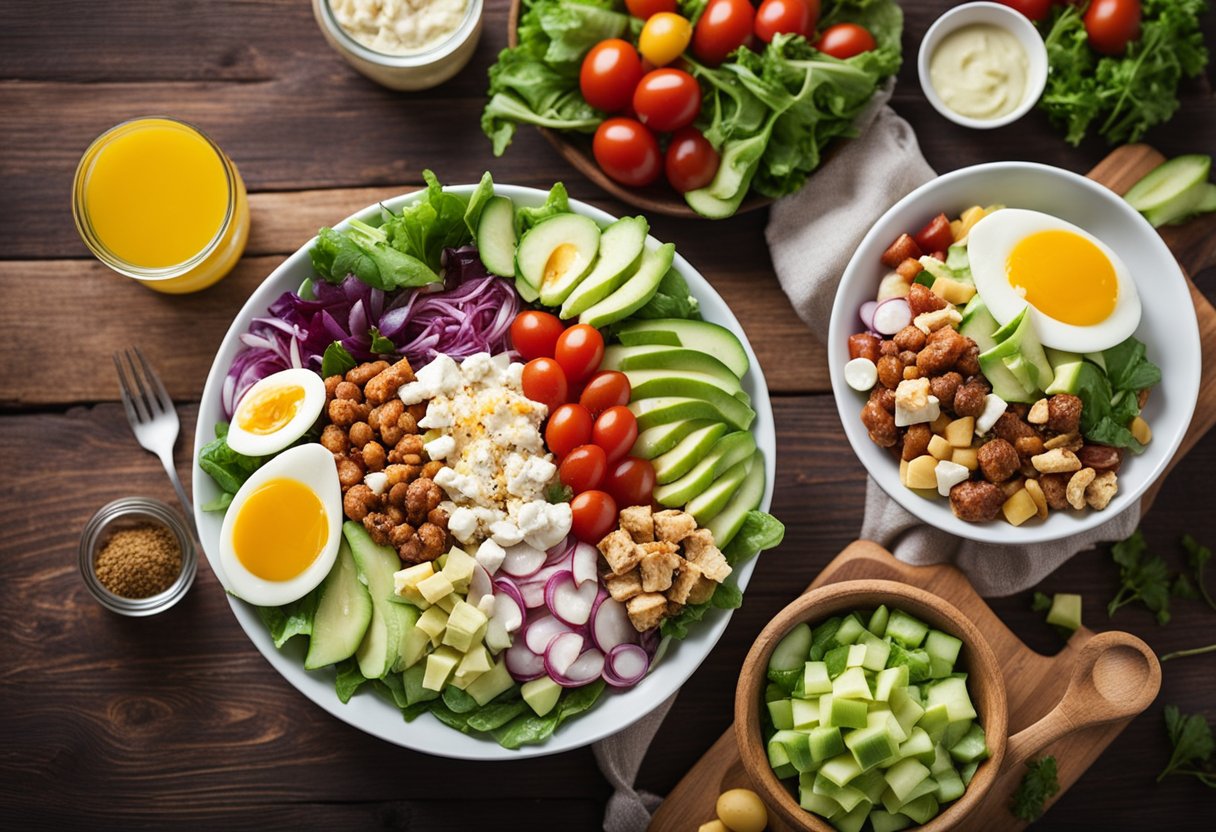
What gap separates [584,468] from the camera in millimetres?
2539

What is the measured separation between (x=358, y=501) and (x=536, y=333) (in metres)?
0.65

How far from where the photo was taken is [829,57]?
293cm

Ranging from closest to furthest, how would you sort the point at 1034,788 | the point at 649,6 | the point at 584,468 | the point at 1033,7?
the point at 584,468
the point at 1034,788
the point at 649,6
the point at 1033,7

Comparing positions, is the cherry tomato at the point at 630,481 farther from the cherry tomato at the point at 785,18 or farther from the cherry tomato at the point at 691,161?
the cherry tomato at the point at 785,18

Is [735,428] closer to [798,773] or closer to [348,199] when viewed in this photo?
[798,773]

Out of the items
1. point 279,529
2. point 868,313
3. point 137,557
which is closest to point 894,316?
point 868,313

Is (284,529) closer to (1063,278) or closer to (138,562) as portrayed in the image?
(138,562)

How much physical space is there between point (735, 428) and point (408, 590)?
3.18ft

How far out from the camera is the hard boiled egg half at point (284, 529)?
2545 millimetres

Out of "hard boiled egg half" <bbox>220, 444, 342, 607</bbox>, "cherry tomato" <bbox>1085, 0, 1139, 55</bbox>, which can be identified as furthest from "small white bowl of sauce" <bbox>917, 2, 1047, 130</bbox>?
"hard boiled egg half" <bbox>220, 444, 342, 607</bbox>

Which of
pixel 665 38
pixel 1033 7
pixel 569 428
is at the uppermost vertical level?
pixel 1033 7

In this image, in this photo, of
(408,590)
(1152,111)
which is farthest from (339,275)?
(1152,111)

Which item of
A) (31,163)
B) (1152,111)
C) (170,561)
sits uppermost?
(1152,111)

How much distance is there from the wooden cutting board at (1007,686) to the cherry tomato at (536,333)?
3.45 feet
